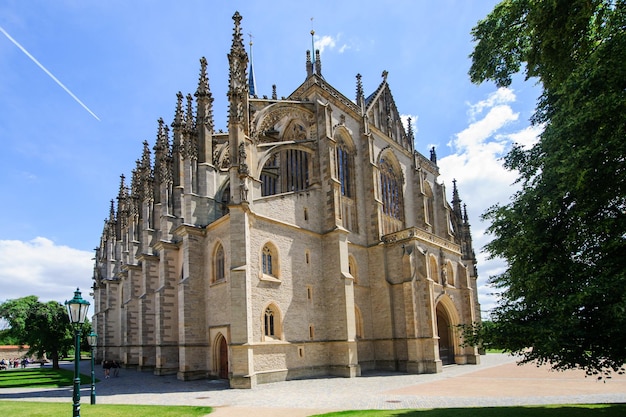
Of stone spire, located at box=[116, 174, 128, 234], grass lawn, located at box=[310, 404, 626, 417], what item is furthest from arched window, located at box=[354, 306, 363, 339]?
stone spire, located at box=[116, 174, 128, 234]

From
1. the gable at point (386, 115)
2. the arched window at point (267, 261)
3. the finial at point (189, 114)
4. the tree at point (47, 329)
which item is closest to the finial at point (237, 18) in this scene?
the finial at point (189, 114)

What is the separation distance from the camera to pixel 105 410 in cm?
1496

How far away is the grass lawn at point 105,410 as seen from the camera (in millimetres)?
13943

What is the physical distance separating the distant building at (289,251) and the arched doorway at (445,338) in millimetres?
113

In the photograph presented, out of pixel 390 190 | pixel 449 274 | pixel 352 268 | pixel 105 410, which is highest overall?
pixel 390 190

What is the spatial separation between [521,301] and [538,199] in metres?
3.02

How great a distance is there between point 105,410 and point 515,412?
1339cm

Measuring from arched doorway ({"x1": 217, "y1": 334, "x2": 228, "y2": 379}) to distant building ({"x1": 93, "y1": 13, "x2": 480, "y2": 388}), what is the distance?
0.24 feet

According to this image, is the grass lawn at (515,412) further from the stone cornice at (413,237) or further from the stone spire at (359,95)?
the stone spire at (359,95)

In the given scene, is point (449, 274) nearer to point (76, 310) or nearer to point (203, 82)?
point (203, 82)

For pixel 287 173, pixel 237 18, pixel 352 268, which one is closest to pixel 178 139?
pixel 287 173

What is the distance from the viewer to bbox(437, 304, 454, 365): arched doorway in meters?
32.9

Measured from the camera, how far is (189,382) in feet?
77.2

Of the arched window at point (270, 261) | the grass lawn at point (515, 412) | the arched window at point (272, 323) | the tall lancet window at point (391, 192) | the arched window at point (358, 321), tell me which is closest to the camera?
the grass lawn at point (515, 412)
